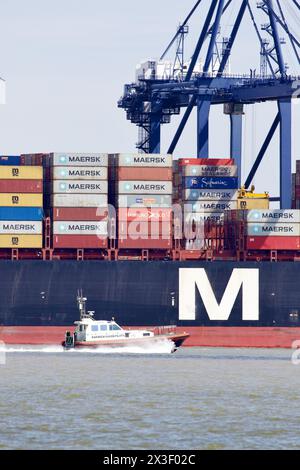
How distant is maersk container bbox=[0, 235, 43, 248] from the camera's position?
3698 inches

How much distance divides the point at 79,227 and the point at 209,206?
30.4ft

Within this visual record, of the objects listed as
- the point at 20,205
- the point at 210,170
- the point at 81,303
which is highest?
the point at 210,170

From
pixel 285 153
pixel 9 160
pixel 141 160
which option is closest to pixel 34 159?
pixel 9 160

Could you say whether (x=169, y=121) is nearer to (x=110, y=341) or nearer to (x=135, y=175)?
(x=135, y=175)

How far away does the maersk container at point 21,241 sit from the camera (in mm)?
93938

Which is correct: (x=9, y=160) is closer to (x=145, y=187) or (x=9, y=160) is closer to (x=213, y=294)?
(x=145, y=187)

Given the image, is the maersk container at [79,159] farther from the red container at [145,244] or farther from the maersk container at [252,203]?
the maersk container at [252,203]

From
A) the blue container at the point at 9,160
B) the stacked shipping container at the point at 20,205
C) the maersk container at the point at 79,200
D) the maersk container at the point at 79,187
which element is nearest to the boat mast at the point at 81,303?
the stacked shipping container at the point at 20,205

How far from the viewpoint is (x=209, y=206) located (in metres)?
97.0

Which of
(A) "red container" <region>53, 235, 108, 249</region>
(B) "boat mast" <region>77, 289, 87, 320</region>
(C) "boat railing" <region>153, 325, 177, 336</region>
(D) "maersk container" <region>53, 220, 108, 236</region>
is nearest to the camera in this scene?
(B) "boat mast" <region>77, 289, 87, 320</region>

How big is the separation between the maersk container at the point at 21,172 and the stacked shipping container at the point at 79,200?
113 cm

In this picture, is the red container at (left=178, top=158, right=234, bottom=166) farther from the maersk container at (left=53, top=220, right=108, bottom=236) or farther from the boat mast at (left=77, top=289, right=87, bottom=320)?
the boat mast at (left=77, top=289, right=87, bottom=320)

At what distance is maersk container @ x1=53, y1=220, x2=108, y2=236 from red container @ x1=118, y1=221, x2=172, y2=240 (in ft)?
4.09

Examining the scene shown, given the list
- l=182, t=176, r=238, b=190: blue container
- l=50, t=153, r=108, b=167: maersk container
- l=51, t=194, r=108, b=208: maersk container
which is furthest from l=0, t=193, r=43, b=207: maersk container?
l=182, t=176, r=238, b=190: blue container
